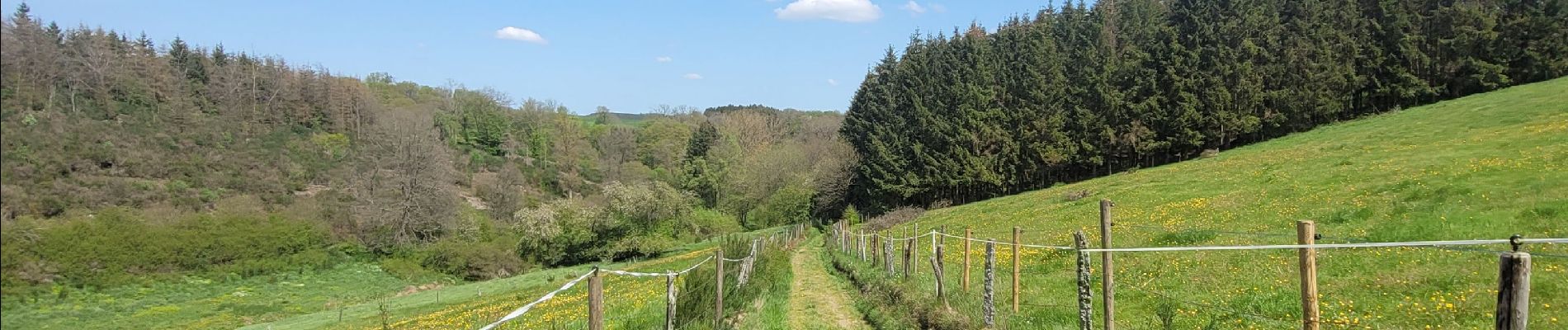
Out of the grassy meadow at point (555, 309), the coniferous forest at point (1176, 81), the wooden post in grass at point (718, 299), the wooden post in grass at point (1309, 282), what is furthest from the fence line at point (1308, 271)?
the coniferous forest at point (1176, 81)

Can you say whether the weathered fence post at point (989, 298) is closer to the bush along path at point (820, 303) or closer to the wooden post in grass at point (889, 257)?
the bush along path at point (820, 303)

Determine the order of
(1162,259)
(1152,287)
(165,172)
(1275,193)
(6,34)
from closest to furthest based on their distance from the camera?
(6,34)
(1152,287)
(1162,259)
(1275,193)
(165,172)

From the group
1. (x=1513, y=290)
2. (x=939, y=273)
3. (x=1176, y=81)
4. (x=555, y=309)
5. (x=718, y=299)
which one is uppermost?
(x=1176, y=81)

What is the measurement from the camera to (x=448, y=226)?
4934 centimetres

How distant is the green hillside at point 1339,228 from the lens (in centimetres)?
823

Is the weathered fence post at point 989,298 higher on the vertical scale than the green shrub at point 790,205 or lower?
higher

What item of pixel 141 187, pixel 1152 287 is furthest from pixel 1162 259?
pixel 141 187

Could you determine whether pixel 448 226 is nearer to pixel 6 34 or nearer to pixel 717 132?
pixel 717 132

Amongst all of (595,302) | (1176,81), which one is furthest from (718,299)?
(1176,81)

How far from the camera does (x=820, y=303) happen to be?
46.4 feet

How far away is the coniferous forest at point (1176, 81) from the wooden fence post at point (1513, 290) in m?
45.7

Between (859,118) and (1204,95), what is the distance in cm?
2670

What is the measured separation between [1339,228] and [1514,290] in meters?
13.2

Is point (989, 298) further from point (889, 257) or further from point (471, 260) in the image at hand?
point (471, 260)
